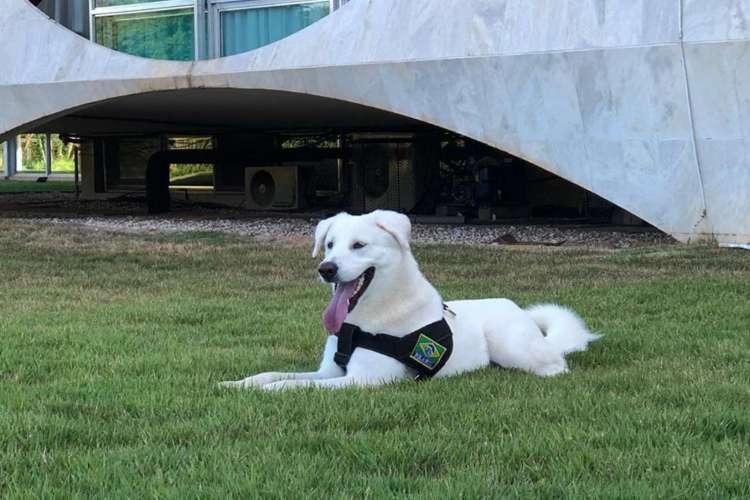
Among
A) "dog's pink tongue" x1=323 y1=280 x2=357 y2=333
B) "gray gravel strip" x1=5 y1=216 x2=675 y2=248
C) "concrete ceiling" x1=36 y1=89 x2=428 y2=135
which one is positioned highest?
"concrete ceiling" x1=36 y1=89 x2=428 y2=135

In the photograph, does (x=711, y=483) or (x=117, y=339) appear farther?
(x=117, y=339)

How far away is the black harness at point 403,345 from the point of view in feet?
16.0

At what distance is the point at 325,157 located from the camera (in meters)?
23.9

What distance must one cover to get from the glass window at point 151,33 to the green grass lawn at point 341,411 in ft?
30.3

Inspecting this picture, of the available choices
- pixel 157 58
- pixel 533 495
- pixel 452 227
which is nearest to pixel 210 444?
pixel 533 495

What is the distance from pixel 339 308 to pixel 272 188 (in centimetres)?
1861

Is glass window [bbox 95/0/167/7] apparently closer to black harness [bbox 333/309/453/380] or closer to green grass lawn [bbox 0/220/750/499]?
green grass lawn [bbox 0/220/750/499]

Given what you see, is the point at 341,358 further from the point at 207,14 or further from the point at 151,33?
the point at 151,33

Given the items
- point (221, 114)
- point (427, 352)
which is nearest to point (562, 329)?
point (427, 352)

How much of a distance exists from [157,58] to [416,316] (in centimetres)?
1304

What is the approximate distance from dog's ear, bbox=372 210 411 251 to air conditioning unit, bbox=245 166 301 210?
17.7m

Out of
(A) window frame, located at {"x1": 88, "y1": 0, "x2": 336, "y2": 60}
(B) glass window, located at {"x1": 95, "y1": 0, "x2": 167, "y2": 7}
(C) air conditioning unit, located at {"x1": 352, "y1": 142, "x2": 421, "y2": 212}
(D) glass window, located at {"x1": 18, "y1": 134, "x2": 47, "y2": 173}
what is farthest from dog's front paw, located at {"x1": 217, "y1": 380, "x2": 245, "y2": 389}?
(D) glass window, located at {"x1": 18, "y1": 134, "x2": 47, "y2": 173}

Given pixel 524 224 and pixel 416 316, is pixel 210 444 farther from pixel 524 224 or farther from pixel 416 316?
pixel 524 224

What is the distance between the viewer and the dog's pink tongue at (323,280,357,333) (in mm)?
4824
